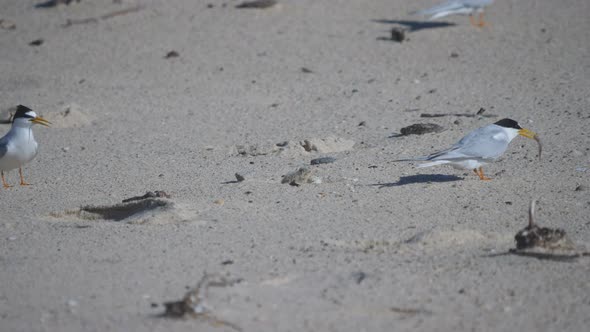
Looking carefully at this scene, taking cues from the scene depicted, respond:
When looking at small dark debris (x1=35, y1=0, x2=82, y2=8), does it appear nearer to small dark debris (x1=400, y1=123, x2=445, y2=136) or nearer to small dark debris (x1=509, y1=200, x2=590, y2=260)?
small dark debris (x1=400, y1=123, x2=445, y2=136)

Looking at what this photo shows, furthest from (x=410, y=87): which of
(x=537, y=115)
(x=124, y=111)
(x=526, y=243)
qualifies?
(x=526, y=243)

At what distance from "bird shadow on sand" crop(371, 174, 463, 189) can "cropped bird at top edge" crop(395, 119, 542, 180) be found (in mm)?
157

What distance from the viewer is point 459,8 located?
9.99 m

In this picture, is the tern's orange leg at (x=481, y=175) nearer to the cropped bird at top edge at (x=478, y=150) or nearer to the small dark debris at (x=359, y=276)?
the cropped bird at top edge at (x=478, y=150)

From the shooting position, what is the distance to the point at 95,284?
389cm

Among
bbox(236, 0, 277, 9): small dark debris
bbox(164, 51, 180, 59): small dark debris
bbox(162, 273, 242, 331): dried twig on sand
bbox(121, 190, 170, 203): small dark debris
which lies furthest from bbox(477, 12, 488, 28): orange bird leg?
bbox(162, 273, 242, 331): dried twig on sand

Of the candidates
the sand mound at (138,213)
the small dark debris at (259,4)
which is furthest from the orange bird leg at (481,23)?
the sand mound at (138,213)

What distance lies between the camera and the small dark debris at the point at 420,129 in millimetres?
6820

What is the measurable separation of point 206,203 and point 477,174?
2.02 meters

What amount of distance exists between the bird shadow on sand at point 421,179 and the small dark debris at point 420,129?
3.27 ft

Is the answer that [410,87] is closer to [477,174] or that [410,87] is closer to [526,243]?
[477,174]

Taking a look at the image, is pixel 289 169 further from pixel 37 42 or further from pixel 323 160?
pixel 37 42

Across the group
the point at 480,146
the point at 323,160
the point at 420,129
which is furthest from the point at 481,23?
the point at 480,146

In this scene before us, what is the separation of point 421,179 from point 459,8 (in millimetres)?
4960
